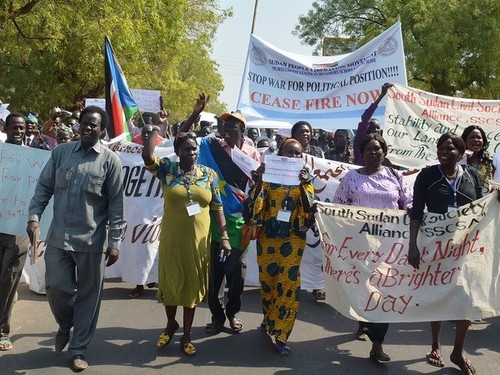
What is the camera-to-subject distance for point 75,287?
4.85 m

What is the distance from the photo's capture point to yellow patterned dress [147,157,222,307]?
199 inches

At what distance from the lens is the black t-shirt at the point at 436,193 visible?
4.88 m

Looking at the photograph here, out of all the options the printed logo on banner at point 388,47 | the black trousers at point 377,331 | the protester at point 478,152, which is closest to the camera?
the black trousers at point 377,331

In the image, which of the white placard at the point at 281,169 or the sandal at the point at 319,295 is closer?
the white placard at the point at 281,169

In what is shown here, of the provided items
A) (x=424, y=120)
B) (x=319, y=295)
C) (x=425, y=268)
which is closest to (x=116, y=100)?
(x=319, y=295)

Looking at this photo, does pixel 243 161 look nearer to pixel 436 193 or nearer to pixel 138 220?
pixel 138 220

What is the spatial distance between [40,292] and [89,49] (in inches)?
418

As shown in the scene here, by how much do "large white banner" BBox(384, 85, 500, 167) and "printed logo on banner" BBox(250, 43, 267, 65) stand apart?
6.29 ft

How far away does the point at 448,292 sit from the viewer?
486 cm

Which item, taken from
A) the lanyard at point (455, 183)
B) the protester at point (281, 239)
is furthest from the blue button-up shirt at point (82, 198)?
the lanyard at point (455, 183)

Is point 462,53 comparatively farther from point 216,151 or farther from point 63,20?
point 216,151

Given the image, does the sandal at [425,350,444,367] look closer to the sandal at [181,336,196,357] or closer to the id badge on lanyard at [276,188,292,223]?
the id badge on lanyard at [276,188,292,223]

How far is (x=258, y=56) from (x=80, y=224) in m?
4.63

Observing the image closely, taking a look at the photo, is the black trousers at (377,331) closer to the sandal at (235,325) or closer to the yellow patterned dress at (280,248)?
the yellow patterned dress at (280,248)
